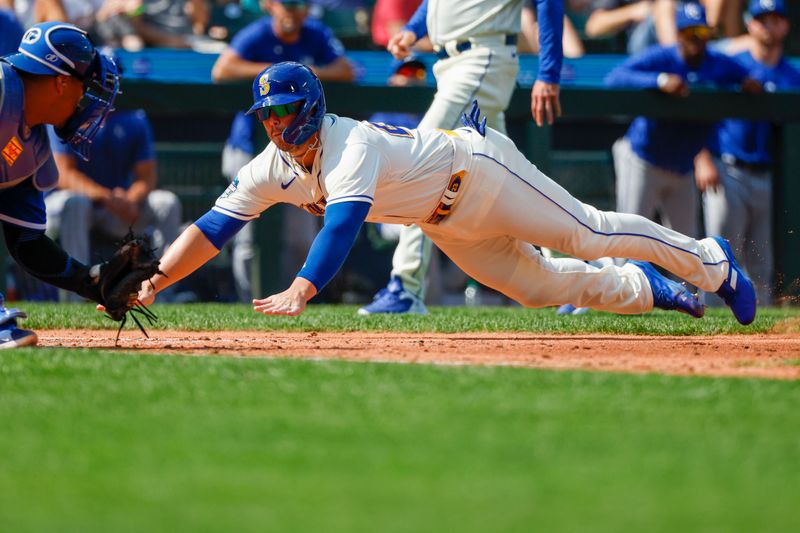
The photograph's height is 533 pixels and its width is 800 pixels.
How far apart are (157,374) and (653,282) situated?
279 centimetres

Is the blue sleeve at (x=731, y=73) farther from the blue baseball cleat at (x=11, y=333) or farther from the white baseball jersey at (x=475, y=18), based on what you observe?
the blue baseball cleat at (x=11, y=333)

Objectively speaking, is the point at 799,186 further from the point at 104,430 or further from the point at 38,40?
the point at 104,430

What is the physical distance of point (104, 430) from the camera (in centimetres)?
322

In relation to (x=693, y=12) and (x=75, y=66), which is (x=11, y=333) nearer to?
(x=75, y=66)

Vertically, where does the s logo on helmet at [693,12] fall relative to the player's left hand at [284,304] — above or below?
above

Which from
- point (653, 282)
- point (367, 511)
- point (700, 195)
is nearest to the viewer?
point (367, 511)

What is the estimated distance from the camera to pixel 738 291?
592 centimetres

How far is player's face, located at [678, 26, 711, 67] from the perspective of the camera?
8.93 meters

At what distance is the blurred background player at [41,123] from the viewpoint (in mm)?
4809

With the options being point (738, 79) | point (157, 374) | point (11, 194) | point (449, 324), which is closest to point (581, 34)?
point (738, 79)

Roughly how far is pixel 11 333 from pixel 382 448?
2.53m

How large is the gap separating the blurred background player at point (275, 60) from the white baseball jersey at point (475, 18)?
7.25ft

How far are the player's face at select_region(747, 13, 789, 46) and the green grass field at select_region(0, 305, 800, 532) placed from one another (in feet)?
19.9

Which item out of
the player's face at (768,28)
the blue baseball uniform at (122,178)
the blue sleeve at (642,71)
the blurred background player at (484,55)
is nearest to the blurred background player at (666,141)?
the blue sleeve at (642,71)
